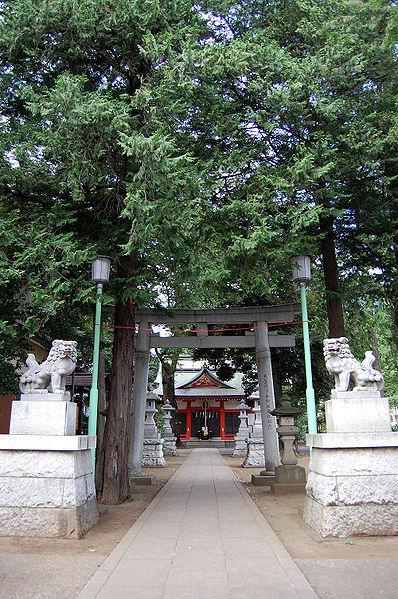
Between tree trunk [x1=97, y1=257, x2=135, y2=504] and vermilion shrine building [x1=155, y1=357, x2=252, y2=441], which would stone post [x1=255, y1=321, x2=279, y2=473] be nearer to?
tree trunk [x1=97, y1=257, x2=135, y2=504]

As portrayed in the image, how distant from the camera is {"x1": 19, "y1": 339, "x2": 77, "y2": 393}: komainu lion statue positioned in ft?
20.7

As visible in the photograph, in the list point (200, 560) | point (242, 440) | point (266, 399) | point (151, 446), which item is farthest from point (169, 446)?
point (200, 560)

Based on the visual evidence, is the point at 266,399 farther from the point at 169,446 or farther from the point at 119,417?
the point at 169,446

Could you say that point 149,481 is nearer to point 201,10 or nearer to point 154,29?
point 154,29

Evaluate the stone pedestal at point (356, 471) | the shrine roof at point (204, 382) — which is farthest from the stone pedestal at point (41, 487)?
the shrine roof at point (204, 382)

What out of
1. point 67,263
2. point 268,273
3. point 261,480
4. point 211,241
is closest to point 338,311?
point 268,273

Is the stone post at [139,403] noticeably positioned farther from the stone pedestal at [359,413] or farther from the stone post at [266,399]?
the stone pedestal at [359,413]

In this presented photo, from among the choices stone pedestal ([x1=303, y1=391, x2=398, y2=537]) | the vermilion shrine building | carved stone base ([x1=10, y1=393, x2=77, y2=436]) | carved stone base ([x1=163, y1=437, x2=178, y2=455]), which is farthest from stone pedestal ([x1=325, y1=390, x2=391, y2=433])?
the vermilion shrine building

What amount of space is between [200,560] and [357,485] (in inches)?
84.4

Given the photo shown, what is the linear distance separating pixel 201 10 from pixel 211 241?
16.2 ft

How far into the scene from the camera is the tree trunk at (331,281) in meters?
10.2

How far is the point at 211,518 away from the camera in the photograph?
24.1 ft

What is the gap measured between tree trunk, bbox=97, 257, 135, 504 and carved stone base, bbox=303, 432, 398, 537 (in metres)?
4.14

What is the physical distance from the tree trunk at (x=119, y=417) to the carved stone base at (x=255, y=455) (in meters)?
8.97
